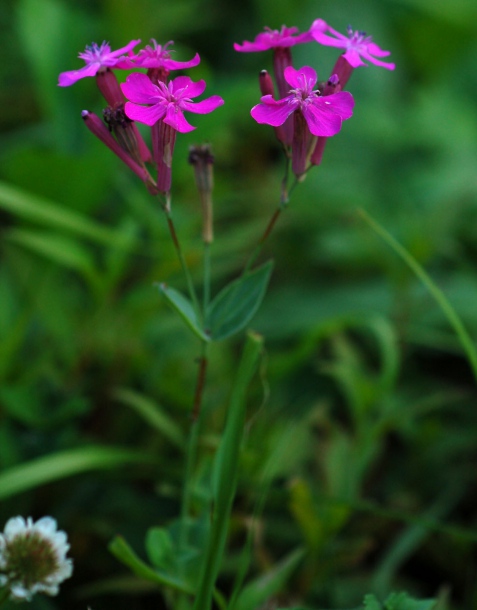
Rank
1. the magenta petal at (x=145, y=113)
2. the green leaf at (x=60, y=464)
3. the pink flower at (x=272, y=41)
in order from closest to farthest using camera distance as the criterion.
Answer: the magenta petal at (x=145, y=113), the pink flower at (x=272, y=41), the green leaf at (x=60, y=464)

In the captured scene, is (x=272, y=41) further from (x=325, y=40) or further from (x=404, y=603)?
(x=404, y=603)

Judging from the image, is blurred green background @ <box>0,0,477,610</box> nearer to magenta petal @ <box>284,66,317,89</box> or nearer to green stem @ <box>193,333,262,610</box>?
green stem @ <box>193,333,262,610</box>

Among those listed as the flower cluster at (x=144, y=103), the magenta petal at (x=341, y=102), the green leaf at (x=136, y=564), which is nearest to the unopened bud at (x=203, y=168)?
the flower cluster at (x=144, y=103)

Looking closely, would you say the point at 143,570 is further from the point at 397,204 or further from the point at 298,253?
the point at 397,204

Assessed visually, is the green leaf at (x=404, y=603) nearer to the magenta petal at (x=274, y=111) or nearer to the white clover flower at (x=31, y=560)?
the white clover flower at (x=31, y=560)

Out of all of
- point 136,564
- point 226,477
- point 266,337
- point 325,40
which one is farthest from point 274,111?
point 266,337

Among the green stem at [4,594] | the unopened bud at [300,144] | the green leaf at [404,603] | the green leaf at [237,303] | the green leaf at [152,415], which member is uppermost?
the unopened bud at [300,144]

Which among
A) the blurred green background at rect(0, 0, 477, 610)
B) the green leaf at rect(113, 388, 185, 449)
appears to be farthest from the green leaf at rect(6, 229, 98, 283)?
the green leaf at rect(113, 388, 185, 449)

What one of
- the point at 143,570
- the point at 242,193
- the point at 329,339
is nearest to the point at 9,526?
the point at 143,570
